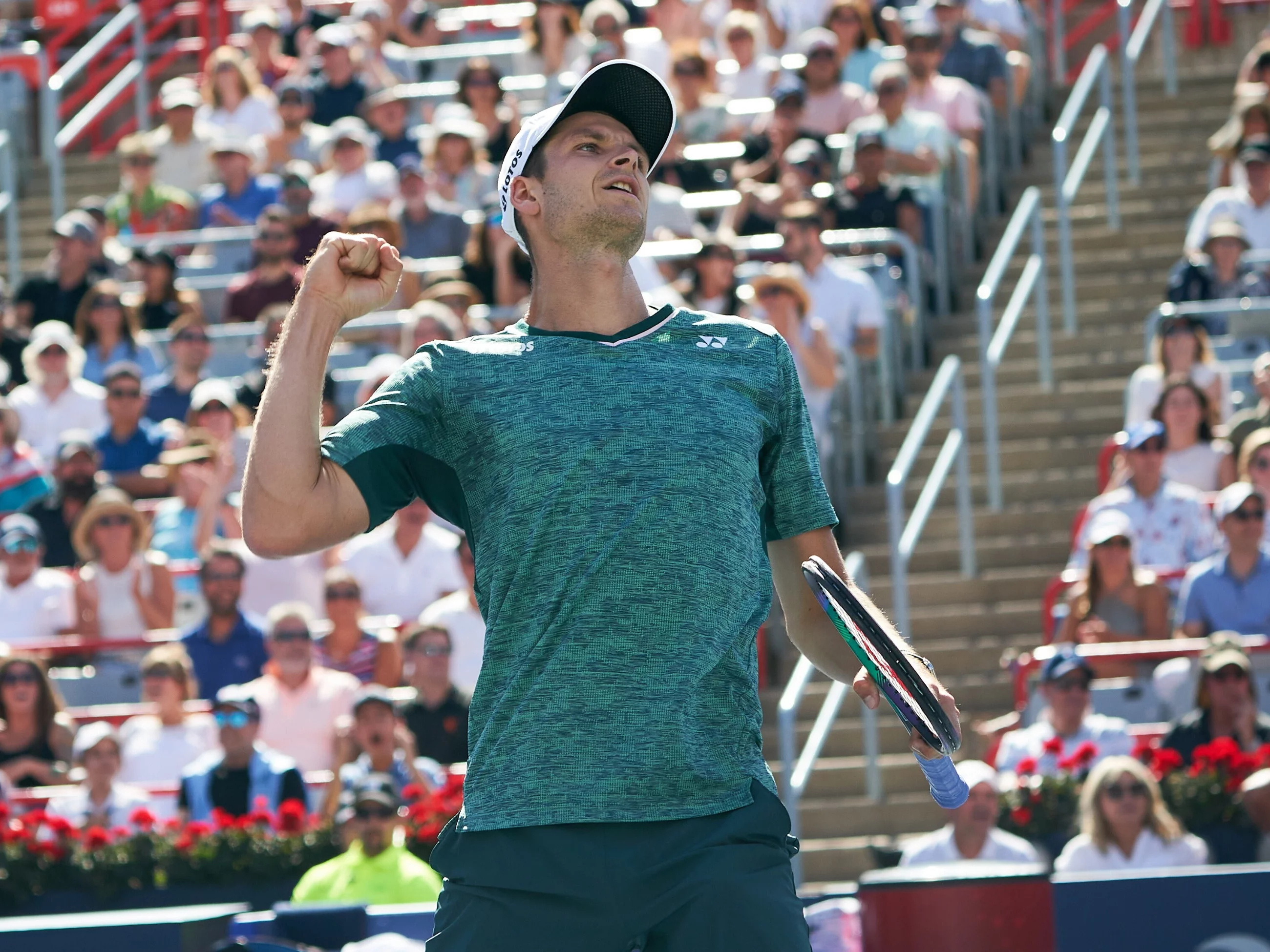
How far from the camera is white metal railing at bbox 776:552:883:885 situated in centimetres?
941

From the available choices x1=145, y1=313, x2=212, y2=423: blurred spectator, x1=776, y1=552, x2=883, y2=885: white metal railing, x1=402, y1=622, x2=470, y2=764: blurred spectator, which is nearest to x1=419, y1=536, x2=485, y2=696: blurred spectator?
x1=402, y1=622, x2=470, y2=764: blurred spectator

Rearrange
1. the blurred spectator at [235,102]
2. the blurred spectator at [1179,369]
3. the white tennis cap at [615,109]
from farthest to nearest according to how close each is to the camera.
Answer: the blurred spectator at [235,102] → the blurred spectator at [1179,369] → the white tennis cap at [615,109]

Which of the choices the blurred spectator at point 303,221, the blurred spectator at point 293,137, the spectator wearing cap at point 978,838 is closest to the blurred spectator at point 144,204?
the blurred spectator at point 293,137

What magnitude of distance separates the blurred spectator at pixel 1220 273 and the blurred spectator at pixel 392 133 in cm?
524

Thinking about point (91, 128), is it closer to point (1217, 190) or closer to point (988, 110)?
point (988, 110)

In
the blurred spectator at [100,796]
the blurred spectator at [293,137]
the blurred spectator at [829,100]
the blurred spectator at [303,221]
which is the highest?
the blurred spectator at [293,137]

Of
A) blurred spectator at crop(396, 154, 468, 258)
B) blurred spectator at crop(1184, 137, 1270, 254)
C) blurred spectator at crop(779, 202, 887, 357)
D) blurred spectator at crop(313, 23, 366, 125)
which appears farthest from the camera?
blurred spectator at crop(313, 23, 366, 125)

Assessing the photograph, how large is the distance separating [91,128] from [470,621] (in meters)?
10.2

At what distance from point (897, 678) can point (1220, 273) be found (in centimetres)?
894

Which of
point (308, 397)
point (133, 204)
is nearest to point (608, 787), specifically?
point (308, 397)

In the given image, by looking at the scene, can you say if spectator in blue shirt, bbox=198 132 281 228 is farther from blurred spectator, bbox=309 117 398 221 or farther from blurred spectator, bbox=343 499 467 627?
blurred spectator, bbox=343 499 467 627

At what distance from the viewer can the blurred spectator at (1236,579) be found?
942 centimetres

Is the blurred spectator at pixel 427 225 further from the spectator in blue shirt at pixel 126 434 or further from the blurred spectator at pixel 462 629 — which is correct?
the blurred spectator at pixel 462 629

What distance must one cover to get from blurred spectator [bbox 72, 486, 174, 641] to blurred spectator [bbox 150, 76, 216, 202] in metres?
5.06
